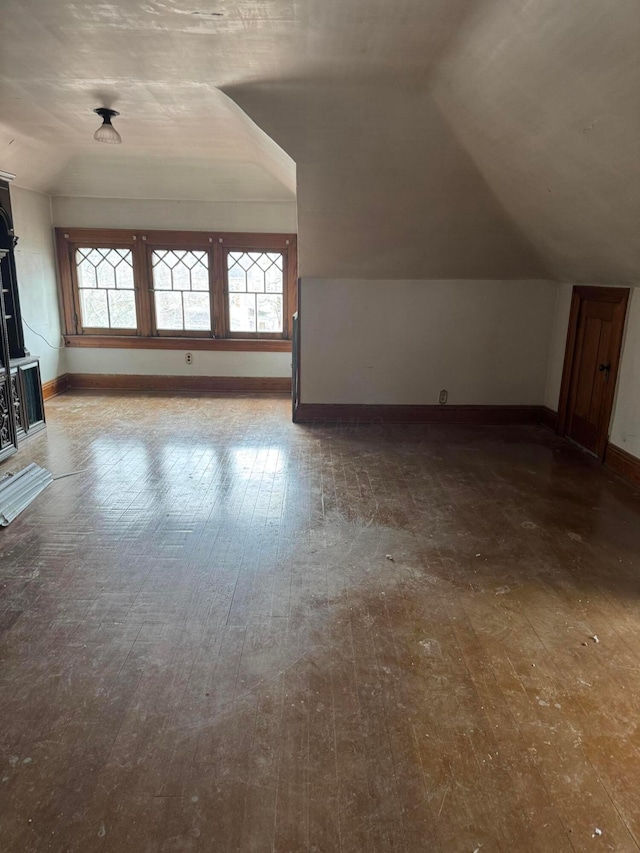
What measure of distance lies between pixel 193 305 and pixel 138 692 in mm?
5375

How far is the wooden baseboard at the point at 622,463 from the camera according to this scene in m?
4.10

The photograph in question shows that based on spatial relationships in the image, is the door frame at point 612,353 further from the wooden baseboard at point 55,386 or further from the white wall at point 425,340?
the wooden baseboard at point 55,386

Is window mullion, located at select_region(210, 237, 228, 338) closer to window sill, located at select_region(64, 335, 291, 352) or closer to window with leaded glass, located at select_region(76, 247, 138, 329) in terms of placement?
window sill, located at select_region(64, 335, 291, 352)

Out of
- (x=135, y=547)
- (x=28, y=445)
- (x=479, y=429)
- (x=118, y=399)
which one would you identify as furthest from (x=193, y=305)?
(x=135, y=547)

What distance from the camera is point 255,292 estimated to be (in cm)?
672

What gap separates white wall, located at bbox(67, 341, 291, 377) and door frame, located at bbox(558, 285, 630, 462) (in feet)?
10.4

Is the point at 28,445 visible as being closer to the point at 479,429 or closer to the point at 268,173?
the point at 268,173

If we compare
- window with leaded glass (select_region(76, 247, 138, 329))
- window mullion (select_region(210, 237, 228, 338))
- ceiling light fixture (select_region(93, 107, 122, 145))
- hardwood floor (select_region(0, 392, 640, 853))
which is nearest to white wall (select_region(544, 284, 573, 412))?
hardwood floor (select_region(0, 392, 640, 853))

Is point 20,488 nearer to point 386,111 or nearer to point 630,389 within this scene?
point 386,111

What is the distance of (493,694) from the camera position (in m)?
2.10

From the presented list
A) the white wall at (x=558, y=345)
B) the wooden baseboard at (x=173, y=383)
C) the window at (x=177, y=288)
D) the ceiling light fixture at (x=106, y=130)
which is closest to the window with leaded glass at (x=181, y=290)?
the window at (x=177, y=288)

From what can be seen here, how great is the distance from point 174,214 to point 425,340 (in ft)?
10.9

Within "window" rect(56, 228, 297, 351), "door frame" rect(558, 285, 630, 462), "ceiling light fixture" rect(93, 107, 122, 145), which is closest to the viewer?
"ceiling light fixture" rect(93, 107, 122, 145)

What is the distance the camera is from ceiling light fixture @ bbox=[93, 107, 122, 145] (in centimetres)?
405
